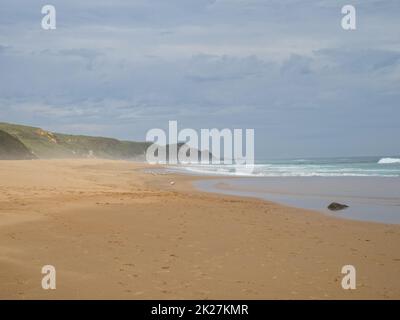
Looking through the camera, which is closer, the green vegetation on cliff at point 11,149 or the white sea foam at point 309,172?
the white sea foam at point 309,172

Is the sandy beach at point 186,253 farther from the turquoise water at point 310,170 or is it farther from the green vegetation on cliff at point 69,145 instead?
the green vegetation on cliff at point 69,145

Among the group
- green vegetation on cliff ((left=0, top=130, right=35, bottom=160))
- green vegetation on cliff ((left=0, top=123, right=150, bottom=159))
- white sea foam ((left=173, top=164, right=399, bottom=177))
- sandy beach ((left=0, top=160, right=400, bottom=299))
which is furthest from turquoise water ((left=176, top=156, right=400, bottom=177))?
green vegetation on cliff ((left=0, top=123, right=150, bottom=159))

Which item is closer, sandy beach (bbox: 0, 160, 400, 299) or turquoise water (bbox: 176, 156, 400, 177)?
sandy beach (bbox: 0, 160, 400, 299)

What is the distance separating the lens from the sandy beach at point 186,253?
657 centimetres

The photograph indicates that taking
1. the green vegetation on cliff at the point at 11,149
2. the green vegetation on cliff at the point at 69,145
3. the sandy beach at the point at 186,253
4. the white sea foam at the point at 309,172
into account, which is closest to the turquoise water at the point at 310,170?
the white sea foam at the point at 309,172

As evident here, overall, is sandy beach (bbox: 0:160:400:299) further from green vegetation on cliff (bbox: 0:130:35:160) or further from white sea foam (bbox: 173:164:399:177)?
green vegetation on cliff (bbox: 0:130:35:160)

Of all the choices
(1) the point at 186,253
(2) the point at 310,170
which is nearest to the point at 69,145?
(2) the point at 310,170

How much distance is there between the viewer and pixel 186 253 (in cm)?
870

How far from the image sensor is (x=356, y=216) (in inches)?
580

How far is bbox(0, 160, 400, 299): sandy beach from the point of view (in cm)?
657

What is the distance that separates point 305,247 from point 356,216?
5916 millimetres
